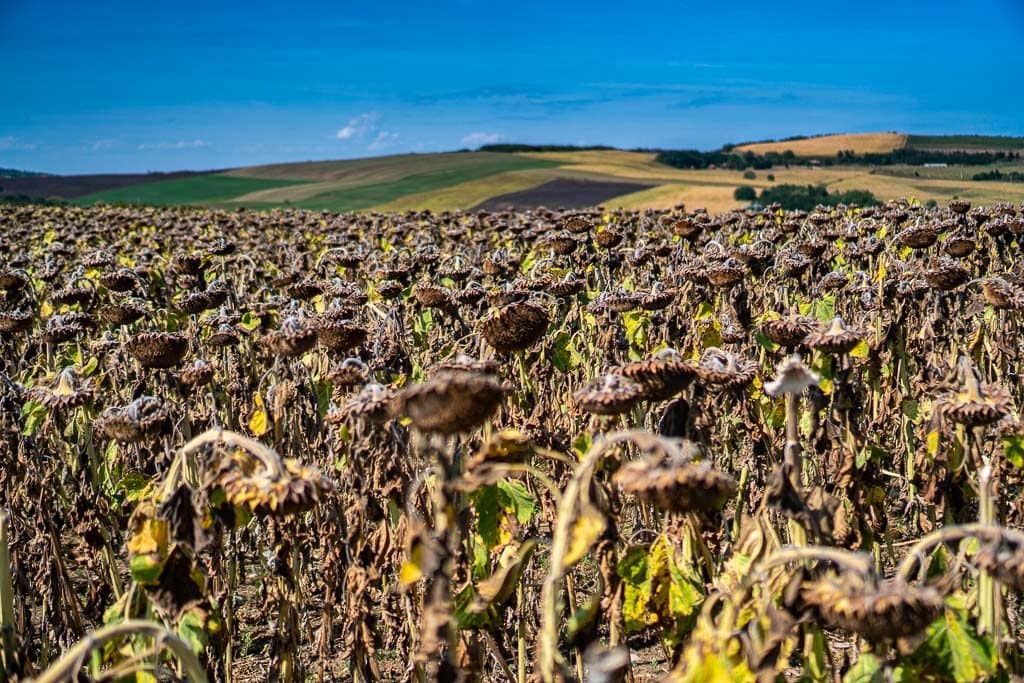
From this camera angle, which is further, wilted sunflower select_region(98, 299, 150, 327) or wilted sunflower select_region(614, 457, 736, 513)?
wilted sunflower select_region(98, 299, 150, 327)

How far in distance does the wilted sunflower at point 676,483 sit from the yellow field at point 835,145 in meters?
44.8

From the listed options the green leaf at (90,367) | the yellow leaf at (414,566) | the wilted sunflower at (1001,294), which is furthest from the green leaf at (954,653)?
the green leaf at (90,367)

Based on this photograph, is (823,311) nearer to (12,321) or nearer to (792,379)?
(792,379)

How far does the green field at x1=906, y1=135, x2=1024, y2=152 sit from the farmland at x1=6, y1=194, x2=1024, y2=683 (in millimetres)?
14634

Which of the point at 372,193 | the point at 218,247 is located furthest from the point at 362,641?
the point at 372,193

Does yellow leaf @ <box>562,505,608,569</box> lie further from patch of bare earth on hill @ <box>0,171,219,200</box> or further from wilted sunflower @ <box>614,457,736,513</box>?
patch of bare earth on hill @ <box>0,171,219,200</box>

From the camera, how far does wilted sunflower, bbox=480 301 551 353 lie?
3.60 metres

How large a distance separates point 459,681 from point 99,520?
2685 mm

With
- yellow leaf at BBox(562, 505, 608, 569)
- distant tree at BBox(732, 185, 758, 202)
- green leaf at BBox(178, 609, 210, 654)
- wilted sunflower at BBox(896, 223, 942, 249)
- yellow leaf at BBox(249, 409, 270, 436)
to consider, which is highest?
distant tree at BBox(732, 185, 758, 202)

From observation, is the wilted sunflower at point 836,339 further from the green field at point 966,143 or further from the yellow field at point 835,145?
the yellow field at point 835,145

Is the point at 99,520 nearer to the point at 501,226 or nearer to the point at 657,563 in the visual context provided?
the point at 657,563

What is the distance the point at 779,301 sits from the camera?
653 cm

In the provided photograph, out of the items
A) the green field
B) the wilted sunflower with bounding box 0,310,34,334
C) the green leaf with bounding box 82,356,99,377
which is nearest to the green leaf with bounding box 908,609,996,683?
the green leaf with bounding box 82,356,99,377

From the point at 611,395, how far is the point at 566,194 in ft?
144
